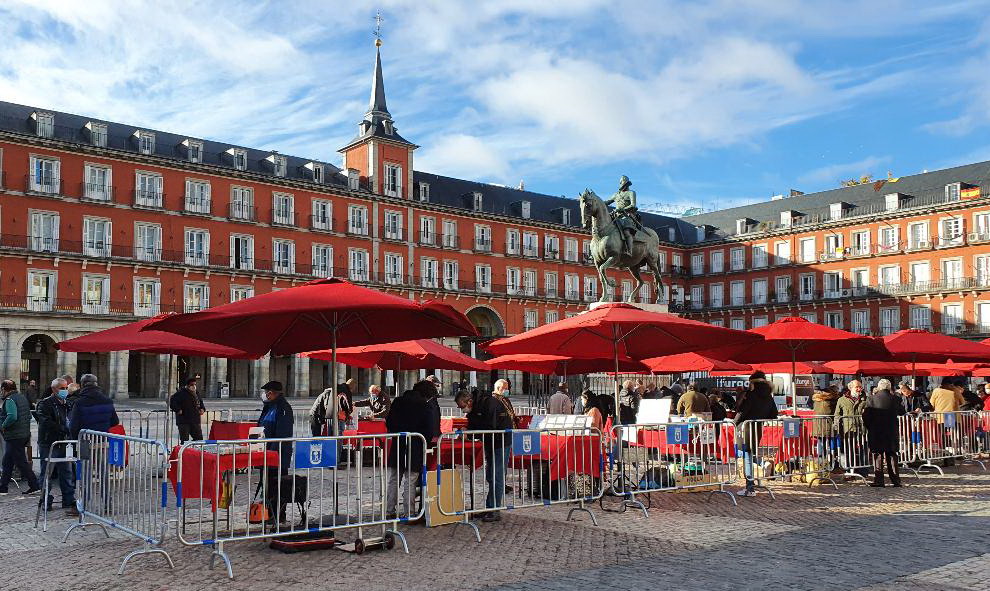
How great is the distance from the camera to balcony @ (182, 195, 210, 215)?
4791 centimetres

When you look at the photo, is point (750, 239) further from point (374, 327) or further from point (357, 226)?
point (374, 327)

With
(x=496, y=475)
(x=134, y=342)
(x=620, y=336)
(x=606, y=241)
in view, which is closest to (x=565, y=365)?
(x=606, y=241)

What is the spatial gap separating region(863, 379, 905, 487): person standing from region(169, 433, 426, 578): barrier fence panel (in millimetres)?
7619

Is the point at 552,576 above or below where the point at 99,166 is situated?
below

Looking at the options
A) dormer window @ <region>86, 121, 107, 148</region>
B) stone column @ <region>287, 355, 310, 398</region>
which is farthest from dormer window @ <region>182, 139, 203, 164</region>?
stone column @ <region>287, 355, 310, 398</region>

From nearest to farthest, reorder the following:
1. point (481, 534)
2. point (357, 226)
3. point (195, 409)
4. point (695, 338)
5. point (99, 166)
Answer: point (481, 534)
point (695, 338)
point (195, 409)
point (99, 166)
point (357, 226)

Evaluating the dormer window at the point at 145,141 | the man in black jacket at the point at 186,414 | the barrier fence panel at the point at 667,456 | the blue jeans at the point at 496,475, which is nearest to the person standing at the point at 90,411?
the man in black jacket at the point at 186,414

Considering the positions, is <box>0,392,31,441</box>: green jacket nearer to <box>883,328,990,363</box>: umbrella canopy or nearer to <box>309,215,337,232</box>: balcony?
<box>883,328,990,363</box>: umbrella canopy

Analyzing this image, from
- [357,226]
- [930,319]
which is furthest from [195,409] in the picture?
[930,319]

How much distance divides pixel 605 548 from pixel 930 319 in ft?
185

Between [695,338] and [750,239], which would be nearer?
[695,338]

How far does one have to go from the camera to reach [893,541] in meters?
8.78

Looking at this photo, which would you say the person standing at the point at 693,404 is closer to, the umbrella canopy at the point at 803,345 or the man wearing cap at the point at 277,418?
the umbrella canopy at the point at 803,345

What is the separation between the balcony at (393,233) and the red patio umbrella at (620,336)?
4345cm
